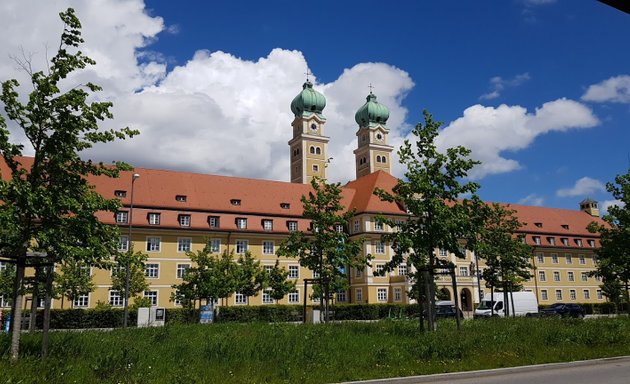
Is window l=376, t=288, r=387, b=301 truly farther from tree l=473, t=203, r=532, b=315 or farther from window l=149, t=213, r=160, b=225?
window l=149, t=213, r=160, b=225

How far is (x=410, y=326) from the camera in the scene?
19688 mm

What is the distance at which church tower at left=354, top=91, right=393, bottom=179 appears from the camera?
120375mm

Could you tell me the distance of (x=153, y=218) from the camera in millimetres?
51438

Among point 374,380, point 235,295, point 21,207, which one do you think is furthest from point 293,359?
point 235,295

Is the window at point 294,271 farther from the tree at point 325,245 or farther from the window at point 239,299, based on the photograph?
the tree at point 325,245

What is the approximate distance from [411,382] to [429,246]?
30.9ft

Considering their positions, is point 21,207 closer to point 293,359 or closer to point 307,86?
point 293,359

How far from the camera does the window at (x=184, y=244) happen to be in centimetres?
5216

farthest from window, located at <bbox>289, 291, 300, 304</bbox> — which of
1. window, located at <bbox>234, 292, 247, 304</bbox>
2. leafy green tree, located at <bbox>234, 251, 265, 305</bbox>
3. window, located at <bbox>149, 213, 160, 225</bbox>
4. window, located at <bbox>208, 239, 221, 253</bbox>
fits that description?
window, located at <bbox>149, 213, 160, 225</bbox>

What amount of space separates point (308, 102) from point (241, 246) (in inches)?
2572

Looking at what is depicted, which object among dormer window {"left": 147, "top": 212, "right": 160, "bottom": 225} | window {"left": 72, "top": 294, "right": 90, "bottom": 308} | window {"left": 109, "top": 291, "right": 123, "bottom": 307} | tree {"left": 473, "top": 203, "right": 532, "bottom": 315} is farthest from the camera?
dormer window {"left": 147, "top": 212, "right": 160, "bottom": 225}

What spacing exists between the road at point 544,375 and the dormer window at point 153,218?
1701 inches

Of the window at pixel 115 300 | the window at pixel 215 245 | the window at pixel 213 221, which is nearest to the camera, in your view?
the window at pixel 115 300

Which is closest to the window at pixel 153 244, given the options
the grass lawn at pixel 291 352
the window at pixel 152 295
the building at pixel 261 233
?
the building at pixel 261 233
